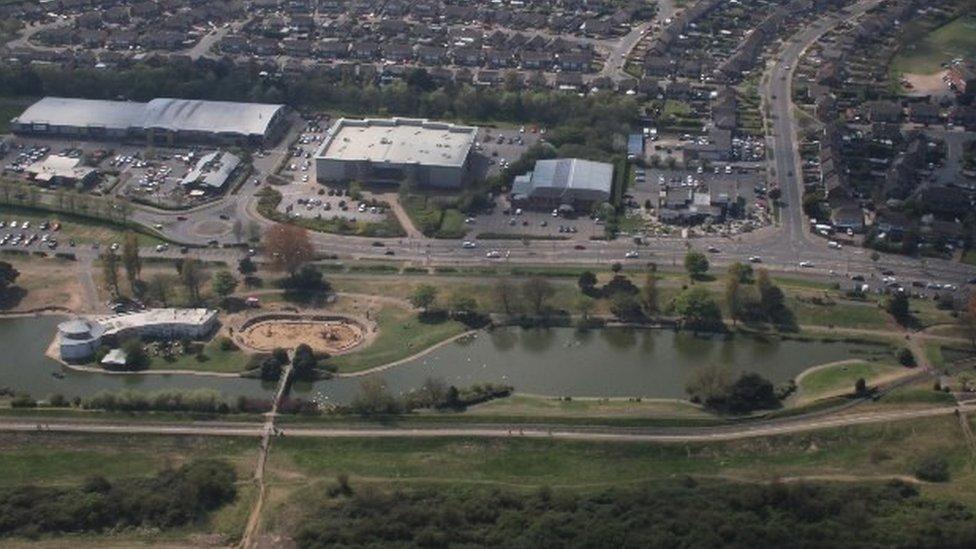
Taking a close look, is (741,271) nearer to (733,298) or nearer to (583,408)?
(733,298)

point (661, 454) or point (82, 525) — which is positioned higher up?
point (661, 454)

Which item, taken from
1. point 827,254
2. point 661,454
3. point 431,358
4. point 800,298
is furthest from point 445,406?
point 827,254

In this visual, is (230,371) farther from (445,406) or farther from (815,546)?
(815,546)

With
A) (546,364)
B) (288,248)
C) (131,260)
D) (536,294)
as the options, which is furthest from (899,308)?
(131,260)

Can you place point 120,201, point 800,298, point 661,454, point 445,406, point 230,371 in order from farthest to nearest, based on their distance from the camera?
point 120,201 → point 800,298 → point 230,371 → point 445,406 → point 661,454

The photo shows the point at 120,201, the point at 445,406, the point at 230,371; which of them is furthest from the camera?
the point at 120,201

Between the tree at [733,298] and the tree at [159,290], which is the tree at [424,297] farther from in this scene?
the tree at [733,298]
